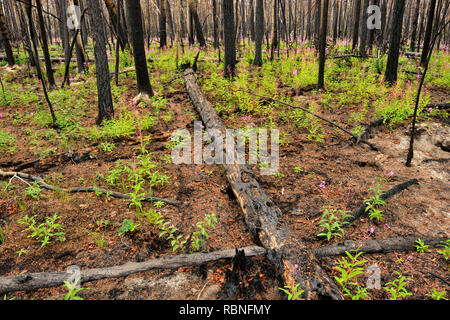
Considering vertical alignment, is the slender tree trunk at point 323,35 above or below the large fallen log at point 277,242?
above

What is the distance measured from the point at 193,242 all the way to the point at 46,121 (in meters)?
4.84

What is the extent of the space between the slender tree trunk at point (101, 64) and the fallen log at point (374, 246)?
15.9 feet

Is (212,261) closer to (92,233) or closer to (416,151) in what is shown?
(92,233)

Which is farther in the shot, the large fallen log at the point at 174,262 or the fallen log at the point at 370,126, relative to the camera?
the fallen log at the point at 370,126

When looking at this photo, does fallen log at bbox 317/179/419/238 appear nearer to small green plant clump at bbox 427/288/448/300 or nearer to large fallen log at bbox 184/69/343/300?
large fallen log at bbox 184/69/343/300

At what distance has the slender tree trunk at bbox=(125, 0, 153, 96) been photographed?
20.4 feet

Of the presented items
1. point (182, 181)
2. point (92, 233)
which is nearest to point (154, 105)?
→ point (182, 181)

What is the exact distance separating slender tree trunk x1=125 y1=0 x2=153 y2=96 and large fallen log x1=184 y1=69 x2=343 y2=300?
395cm

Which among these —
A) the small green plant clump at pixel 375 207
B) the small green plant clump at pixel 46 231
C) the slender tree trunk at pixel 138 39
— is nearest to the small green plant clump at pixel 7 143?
the small green plant clump at pixel 46 231

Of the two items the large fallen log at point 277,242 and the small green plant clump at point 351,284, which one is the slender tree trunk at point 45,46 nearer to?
the large fallen log at point 277,242

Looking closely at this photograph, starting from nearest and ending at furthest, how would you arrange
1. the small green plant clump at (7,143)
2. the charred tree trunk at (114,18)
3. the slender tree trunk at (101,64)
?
the small green plant clump at (7,143) → the slender tree trunk at (101,64) → the charred tree trunk at (114,18)

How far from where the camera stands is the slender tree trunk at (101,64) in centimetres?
498

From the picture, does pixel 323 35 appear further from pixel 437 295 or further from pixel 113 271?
pixel 113 271

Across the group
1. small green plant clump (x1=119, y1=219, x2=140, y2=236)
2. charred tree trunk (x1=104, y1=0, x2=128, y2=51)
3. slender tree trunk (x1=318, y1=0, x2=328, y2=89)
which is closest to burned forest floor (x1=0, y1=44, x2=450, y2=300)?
small green plant clump (x1=119, y1=219, x2=140, y2=236)
